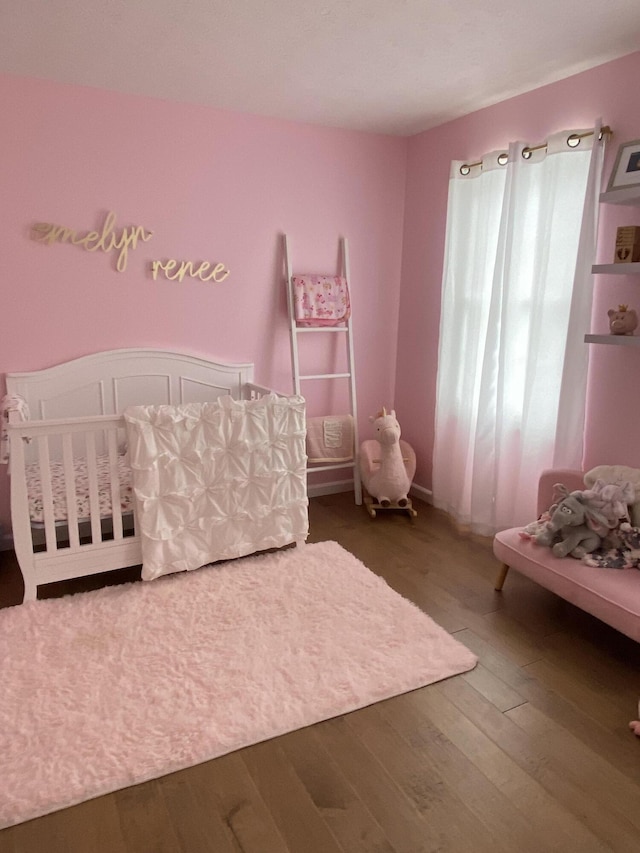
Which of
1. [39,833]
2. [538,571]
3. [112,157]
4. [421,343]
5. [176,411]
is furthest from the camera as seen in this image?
[421,343]

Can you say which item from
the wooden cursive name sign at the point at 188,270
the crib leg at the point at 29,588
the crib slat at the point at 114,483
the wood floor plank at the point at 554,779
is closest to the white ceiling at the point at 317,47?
the wooden cursive name sign at the point at 188,270

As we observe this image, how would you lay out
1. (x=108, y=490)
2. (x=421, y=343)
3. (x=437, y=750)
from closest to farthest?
1. (x=437, y=750)
2. (x=108, y=490)
3. (x=421, y=343)

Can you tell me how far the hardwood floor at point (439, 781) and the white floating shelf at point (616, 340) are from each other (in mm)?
1154

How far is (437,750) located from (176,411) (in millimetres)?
1590

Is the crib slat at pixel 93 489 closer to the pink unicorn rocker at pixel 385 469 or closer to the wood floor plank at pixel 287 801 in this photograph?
the wood floor plank at pixel 287 801

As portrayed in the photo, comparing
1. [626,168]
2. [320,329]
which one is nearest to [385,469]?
[320,329]

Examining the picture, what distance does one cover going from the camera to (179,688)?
6.43 ft

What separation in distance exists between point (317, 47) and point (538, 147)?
1.11 m

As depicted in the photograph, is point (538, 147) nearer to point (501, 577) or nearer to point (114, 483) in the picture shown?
point (501, 577)

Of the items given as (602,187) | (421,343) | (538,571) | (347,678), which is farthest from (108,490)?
(602,187)

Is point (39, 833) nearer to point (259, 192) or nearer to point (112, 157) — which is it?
point (112, 157)

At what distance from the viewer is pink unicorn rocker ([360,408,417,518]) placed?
11.4 ft

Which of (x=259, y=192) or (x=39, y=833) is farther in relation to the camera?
(x=259, y=192)

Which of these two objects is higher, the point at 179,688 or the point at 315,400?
the point at 315,400
